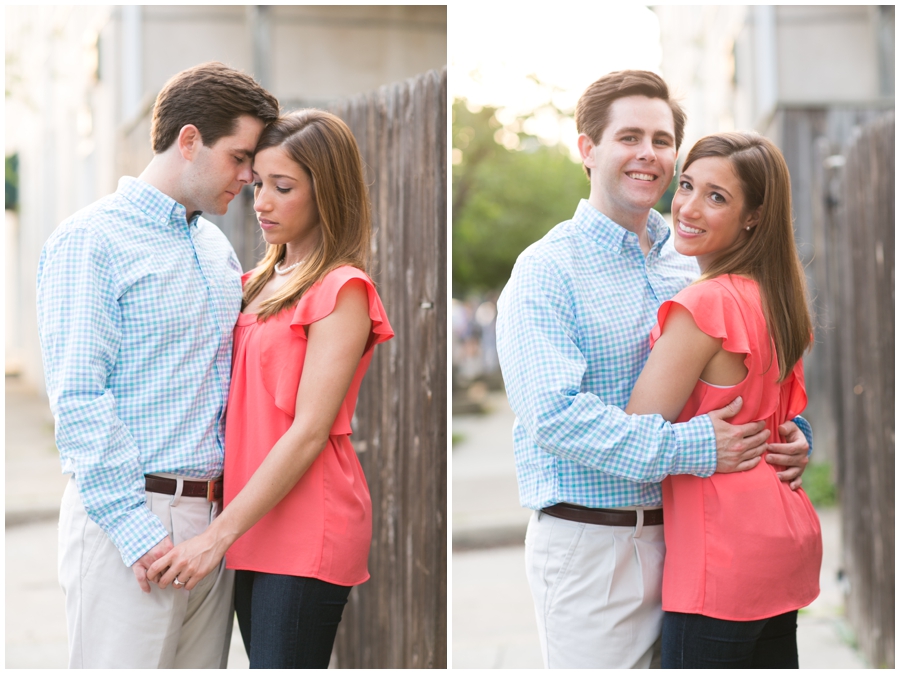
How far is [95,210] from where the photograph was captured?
94.7 inches

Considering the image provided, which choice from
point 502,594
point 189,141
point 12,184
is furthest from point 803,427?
point 12,184

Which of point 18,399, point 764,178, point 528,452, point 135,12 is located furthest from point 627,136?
point 18,399

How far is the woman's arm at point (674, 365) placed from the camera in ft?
7.26

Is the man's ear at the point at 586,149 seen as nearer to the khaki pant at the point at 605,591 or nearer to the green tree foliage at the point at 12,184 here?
the khaki pant at the point at 605,591

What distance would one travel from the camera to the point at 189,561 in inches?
90.4

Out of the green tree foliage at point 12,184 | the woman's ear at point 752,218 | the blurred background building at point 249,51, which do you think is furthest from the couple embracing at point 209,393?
the green tree foliage at point 12,184

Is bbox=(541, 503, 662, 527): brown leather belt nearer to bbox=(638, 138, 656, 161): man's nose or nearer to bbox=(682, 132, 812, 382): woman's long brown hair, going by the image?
bbox=(682, 132, 812, 382): woman's long brown hair

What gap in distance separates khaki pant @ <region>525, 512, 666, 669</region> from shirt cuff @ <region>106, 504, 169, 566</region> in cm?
109

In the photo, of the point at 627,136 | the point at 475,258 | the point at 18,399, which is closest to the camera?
the point at 627,136

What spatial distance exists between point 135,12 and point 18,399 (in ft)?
32.7

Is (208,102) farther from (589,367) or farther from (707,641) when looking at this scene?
(707,641)

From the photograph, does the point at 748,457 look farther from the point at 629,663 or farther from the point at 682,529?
the point at 629,663

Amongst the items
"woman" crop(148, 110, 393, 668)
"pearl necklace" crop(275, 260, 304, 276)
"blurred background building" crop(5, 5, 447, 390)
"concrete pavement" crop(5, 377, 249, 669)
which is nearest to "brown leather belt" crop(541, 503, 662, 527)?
"woman" crop(148, 110, 393, 668)

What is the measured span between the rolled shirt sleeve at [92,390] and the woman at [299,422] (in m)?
0.16
